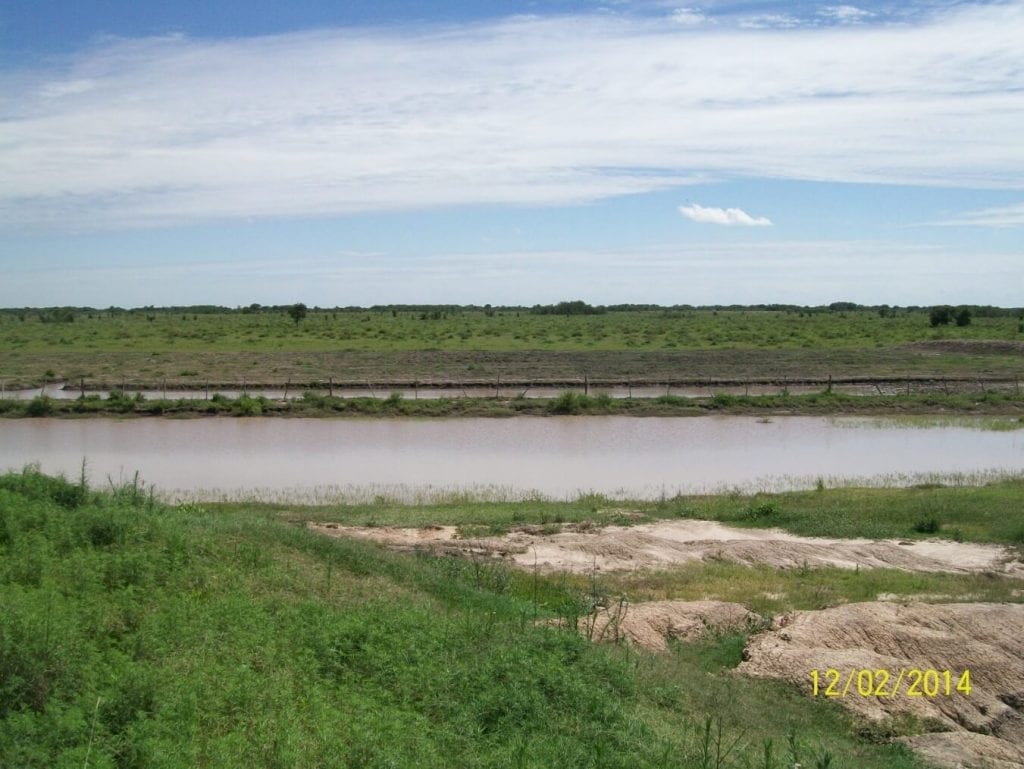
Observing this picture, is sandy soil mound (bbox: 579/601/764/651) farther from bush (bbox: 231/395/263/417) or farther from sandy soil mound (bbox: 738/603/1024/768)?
bush (bbox: 231/395/263/417)

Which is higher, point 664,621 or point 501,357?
point 501,357

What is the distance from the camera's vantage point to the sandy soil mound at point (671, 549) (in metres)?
15.4

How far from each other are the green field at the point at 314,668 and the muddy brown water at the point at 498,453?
9876 mm

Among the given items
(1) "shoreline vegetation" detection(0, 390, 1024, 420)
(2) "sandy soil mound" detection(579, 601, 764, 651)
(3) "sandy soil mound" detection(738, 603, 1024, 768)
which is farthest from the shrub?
(1) "shoreline vegetation" detection(0, 390, 1024, 420)

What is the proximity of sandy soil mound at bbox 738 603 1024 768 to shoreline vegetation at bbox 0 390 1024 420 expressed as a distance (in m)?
24.1

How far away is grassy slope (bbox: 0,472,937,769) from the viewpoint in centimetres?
665

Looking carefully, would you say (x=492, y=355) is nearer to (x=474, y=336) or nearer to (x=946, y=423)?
(x=474, y=336)

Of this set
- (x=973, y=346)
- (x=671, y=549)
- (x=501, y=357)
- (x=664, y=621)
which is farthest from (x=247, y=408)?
(x=973, y=346)

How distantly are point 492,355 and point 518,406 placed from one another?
15.3m

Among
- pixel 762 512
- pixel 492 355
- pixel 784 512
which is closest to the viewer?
pixel 762 512

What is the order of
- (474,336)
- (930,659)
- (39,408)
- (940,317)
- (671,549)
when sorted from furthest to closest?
(940,317) < (474,336) < (39,408) < (671,549) < (930,659)

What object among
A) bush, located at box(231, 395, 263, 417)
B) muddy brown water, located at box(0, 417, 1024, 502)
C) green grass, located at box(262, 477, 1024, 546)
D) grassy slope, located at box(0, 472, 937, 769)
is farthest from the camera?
bush, located at box(231, 395, 263, 417)

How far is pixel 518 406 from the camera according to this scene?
36.1 metres

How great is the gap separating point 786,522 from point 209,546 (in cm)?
1148
